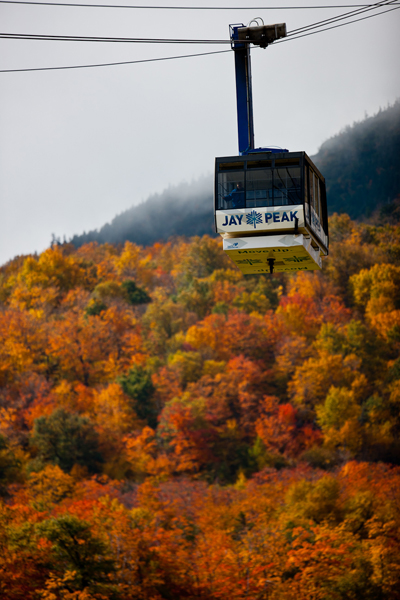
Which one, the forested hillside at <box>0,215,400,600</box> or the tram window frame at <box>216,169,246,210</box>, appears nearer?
the tram window frame at <box>216,169,246,210</box>

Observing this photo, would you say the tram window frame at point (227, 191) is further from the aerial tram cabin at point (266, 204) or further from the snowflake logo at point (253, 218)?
the snowflake logo at point (253, 218)

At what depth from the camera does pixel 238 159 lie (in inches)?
696

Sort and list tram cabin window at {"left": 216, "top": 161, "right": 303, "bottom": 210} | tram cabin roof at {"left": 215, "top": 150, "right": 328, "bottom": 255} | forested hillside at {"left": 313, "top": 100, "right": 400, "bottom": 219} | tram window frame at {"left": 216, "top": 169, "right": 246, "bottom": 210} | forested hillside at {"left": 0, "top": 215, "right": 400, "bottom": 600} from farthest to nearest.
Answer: forested hillside at {"left": 313, "top": 100, "right": 400, "bottom": 219}
forested hillside at {"left": 0, "top": 215, "right": 400, "bottom": 600}
tram window frame at {"left": 216, "top": 169, "right": 246, "bottom": 210}
tram cabin window at {"left": 216, "top": 161, "right": 303, "bottom": 210}
tram cabin roof at {"left": 215, "top": 150, "right": 328, "bottom": 255}

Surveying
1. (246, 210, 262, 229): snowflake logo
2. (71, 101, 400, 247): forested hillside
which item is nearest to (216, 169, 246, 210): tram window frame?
(246, 210, 262, 229): snowflake logo

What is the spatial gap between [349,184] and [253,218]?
9632cm

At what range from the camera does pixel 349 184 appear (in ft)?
360

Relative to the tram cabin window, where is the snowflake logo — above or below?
below

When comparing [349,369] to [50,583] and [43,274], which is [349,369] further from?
[43,274]

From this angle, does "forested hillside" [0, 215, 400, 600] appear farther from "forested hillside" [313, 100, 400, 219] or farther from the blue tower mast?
the blue tower mast


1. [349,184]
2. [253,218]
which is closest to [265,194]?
[253,218]

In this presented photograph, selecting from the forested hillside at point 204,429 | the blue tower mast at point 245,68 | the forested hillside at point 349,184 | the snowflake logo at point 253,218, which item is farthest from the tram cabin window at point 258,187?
the forested hillside at point 349,184

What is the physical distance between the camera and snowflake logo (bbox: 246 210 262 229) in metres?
17.3

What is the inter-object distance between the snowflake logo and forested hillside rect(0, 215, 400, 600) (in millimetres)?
23522

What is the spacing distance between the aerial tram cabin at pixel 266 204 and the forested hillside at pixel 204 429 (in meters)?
23.1
